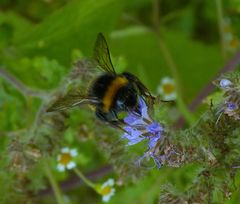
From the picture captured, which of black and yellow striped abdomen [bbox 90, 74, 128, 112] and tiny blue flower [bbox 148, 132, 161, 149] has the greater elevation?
black and yellow striped abdomen [bbox 90, 74, 128, 112]

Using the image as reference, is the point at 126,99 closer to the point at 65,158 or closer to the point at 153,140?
the point at 153,140

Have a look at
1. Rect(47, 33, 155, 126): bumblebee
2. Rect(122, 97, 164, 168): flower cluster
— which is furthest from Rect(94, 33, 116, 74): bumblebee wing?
Rect(122, 97, 164, 168): flower cluster

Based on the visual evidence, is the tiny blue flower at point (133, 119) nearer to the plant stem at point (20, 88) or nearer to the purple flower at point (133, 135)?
the purple flower at point (133, 135)

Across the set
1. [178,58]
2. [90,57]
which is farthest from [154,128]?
[178,58]

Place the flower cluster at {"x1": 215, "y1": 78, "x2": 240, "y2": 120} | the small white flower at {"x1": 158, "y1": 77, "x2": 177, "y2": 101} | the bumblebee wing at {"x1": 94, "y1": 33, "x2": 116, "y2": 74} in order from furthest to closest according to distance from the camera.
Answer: the small white flower at {"x1": 158, "y1": 77, "x2": 177, "y2": 101}
the bumblebee wing at {"x1": 94, "y1": 33, "x2": 116, "y2": 74}
the flower cluster at {"x1": 215, "y1": 78, "x2": 240, "y2": 120}

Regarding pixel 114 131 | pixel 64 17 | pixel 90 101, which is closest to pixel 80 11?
pixel 64 17

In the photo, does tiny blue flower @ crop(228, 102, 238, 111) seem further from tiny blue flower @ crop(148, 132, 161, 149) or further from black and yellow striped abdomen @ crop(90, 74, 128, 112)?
black and yellow striped abdomen @ crop(90, 74, 128, 112)

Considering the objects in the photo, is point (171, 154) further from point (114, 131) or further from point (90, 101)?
point (114, 131)
